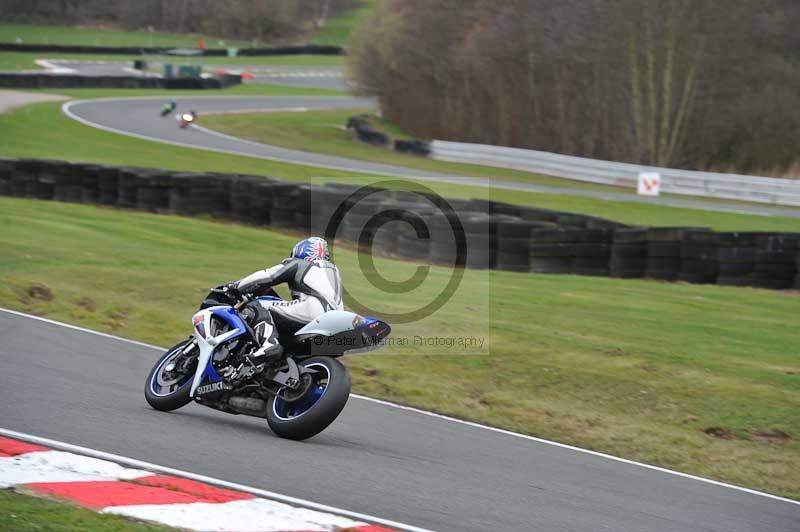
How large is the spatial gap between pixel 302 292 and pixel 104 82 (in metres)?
45.0

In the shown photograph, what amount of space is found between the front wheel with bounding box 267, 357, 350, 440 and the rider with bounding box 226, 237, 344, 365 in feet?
1.09

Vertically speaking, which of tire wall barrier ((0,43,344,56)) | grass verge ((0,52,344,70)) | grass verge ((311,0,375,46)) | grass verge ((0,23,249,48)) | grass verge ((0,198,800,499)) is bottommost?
grass verge ((0,198,800,499))

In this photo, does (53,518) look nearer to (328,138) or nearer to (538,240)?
(538,240)

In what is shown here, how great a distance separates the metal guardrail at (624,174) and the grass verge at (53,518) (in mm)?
24777

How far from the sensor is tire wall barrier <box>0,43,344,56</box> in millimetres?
63750

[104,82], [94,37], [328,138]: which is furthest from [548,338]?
[94,37]

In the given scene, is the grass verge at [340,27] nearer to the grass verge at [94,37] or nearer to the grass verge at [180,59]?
the grass verge at [94,37]

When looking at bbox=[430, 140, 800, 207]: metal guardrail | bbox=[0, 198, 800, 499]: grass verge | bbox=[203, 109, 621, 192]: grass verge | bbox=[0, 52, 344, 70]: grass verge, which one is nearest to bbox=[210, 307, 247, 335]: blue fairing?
bbox=[0, 198, 800, 499]: grass verge

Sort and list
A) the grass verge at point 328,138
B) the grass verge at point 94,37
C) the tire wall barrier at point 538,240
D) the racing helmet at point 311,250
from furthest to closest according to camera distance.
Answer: the grass verge at point 94,37 → the grass verge at point 328,138 → the tire wall barrier at point 538,240 → the racing helmet at point 311,250

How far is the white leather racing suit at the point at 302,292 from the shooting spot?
7770 millimetres

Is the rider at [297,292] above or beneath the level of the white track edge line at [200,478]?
above

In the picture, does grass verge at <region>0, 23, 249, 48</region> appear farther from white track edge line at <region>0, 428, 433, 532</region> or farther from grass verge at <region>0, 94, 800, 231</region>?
white track edge line at <region>0, 428, 433, 532</region>

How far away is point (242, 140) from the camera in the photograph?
118 feet

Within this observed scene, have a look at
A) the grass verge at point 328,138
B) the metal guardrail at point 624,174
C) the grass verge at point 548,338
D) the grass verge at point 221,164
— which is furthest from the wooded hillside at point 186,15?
the grass verge at point 548,338
